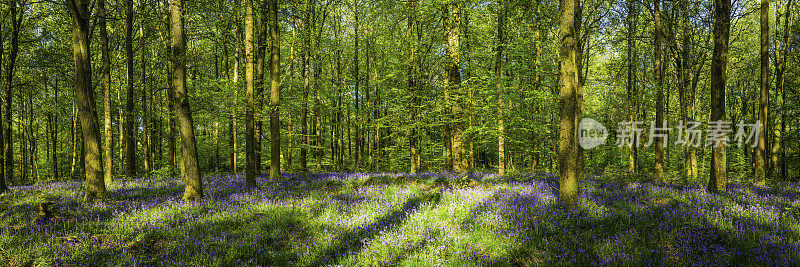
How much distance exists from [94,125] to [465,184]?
33.6ft

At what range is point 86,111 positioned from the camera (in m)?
7.96

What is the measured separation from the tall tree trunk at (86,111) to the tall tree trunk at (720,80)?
16.3 m

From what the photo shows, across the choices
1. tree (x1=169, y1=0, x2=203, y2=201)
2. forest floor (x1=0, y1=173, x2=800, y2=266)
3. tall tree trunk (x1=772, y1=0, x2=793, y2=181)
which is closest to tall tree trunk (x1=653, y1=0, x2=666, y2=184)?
forest floor (x1=0, y1=173, x2=800, y2=266)

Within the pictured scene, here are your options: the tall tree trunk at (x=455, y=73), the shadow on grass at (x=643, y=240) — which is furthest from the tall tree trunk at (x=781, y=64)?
the shadow on grass at (x=643, y=240)

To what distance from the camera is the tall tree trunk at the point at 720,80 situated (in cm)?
841

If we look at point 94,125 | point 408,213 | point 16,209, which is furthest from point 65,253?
point 408,213

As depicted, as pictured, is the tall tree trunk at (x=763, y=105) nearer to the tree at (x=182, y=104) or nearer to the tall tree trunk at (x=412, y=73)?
the tall tree trunk at (x=412, y=73)

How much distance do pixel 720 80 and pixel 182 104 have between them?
46.9 feet

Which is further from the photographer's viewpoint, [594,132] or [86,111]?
[594,132]

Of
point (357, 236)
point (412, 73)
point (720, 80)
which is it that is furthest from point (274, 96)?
point (720, 80)

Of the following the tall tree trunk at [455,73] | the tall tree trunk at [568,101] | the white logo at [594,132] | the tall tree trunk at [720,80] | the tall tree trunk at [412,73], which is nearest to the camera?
the tall tree trunk at [568,101]

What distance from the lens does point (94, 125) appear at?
8109 millimetres

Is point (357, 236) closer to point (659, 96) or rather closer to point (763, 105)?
point (659, 96)

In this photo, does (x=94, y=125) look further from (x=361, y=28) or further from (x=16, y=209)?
(x=361, y=28)
